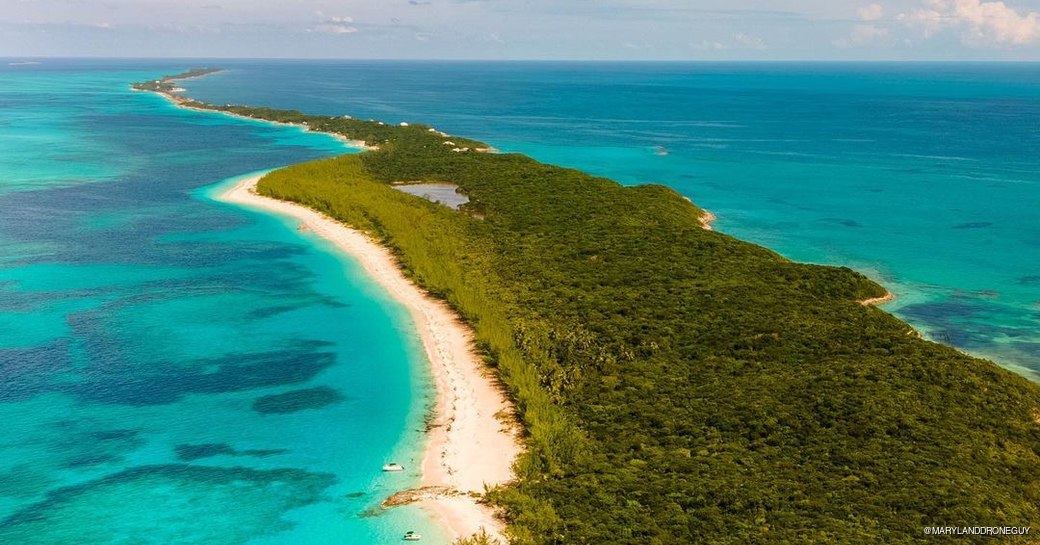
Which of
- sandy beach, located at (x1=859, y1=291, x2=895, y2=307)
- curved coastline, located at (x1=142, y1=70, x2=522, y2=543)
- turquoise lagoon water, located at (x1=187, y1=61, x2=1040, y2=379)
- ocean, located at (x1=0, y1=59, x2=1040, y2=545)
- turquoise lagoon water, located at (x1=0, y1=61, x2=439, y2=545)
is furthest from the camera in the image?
turquoise lagoon water, located at (x1=187, y1=61, x2=1040, y2=379)

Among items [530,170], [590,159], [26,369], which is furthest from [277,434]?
[590,159]

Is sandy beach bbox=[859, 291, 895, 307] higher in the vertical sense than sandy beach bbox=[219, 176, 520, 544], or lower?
higher

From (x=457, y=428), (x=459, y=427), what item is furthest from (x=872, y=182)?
(x=457, y=428)

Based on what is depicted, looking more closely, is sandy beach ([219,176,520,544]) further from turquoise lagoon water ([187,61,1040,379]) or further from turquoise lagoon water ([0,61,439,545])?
turquoise lagoon water ([187,61,1040,379])

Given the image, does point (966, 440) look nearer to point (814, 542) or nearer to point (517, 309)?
point (814, 542)

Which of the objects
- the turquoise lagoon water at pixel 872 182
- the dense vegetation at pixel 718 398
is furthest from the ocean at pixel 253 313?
the dense vegetation at pixel 718 398

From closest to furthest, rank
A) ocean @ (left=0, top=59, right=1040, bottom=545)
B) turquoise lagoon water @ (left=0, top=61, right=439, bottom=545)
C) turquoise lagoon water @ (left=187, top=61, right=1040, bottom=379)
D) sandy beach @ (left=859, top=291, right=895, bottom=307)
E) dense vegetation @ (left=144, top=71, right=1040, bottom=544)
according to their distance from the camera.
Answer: dense vegetation @ (left=144, top=71, right=1040, bottom=544) < turquoise lagoon water @ (left=0, top=61, right=439, bottom=545) < ocean @ (left=0, top=59, right=1040, bottom=545) < sandy beach @ (left=859, top=291, right=895, bottom=307) < turquoise lagoon water @ (left=187, top=61, right=1040, bottom=379)

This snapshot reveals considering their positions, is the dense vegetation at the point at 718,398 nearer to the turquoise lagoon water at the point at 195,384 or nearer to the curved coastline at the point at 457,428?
the curved coastline at the point at 457,428

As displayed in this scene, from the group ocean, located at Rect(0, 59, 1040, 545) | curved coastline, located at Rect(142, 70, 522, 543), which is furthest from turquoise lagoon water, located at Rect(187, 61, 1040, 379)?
curved coastline, located at Rect(142, 70, 522, 543)
